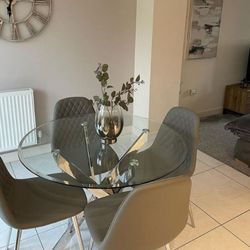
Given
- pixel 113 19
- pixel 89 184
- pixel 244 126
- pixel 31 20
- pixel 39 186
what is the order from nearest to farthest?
pixel 89 184 → pixel 39 186 → pixel 31 20 → pixel 244 126 → pixel 113 19

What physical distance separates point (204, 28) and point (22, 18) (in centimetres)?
255

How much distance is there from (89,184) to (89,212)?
200 mm

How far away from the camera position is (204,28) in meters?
4.22

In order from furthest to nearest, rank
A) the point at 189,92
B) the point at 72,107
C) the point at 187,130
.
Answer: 1. the point at 189,92
2. the point at 72,107
3. the point at 187,130

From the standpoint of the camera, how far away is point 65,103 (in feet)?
8.45

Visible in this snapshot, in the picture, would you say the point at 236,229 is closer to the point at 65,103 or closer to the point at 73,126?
the point at 73,126

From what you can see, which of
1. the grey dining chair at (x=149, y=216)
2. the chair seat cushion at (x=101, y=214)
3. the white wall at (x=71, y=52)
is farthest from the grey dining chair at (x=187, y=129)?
the white wall at (x=71, y=52)

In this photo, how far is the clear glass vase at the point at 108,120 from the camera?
1.99m

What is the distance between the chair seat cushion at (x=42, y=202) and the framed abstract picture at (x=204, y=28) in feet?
9.95

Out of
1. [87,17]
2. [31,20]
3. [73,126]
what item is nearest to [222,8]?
[87,17]

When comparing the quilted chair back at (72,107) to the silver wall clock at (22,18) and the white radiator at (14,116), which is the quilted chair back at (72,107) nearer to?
the white radiator at (14,116)

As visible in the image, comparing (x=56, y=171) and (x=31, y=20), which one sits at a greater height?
(x=31, y=20)

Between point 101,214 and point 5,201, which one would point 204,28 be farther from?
point 5,201

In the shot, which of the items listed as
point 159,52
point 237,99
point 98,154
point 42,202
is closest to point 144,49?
point 159,52
